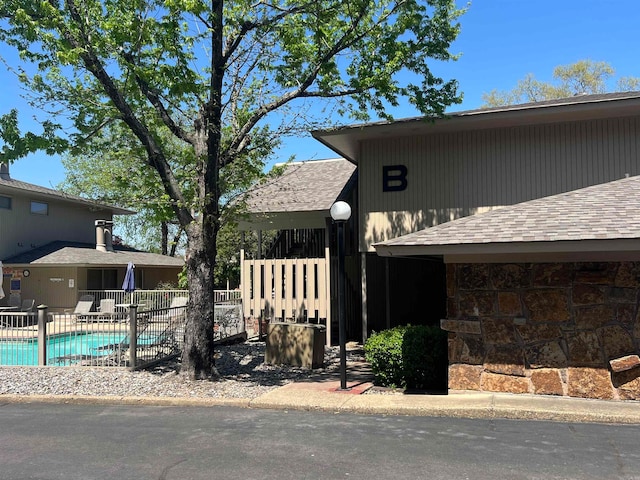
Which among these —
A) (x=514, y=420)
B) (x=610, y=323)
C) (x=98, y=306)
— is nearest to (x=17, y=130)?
(x=514, y=420)

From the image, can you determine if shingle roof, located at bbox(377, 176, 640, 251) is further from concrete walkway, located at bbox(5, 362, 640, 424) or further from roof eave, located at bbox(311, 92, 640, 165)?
concrete walkway, located at bbox(5, 362, 640, 424)

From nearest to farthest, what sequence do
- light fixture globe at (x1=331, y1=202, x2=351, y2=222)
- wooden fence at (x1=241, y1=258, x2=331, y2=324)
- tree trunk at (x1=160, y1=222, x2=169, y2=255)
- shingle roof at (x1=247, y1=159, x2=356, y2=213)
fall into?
light fixture globe at (x1=331, y1=202, x2=351, y2=222)
wooden fence at (x1=241, y1=258, x2=331, y2=324)
shingle roof at (x1=247, y1=159, x2=356, y2=213)
tree trunk at (x1=160, y1=222, x2=169, y2=255)

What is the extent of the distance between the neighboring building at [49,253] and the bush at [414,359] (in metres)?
18.6

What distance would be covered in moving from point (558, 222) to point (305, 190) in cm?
906

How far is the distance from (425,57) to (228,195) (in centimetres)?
591

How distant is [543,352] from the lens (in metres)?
8.24

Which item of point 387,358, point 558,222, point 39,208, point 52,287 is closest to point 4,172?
point 39,208

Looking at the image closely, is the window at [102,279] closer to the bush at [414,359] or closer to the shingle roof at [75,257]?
the shingle roof at [75,257]

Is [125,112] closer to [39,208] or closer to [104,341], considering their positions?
[104,341]

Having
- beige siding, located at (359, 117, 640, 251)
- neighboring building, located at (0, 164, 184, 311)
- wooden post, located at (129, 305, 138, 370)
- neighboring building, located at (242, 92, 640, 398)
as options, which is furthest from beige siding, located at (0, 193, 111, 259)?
beige siding, located at (359, 117, 640, 251)

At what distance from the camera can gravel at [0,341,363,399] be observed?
9.17m

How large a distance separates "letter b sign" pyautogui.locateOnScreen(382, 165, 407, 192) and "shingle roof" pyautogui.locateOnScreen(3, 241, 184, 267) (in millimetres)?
Result: 16650

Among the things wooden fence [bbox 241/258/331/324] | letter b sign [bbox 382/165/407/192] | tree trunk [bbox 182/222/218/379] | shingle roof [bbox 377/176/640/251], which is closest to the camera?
shingle roof [bbox 377/176/640/251]

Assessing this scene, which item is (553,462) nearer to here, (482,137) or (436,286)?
(482,137)
